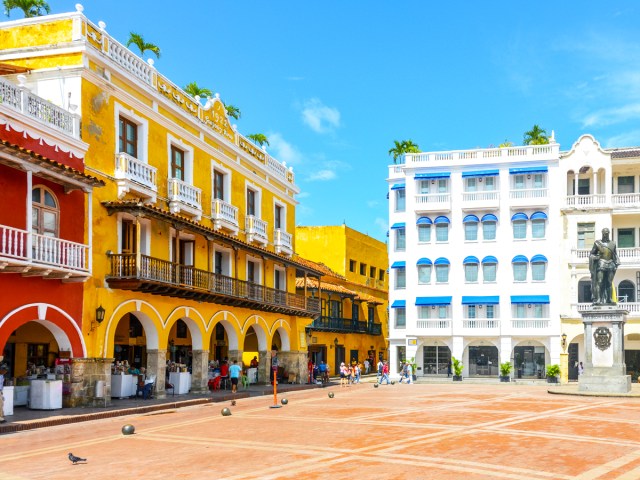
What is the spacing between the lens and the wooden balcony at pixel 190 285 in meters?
24.8

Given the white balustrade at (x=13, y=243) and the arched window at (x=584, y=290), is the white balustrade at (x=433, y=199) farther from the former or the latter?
the white balustrade at (x=13, y=243)

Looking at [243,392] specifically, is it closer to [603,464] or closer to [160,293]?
[160,293]

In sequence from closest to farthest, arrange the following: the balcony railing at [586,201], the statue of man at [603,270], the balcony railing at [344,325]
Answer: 1. the statue of man at [603,270]
2. the balcony railing at [586,201]
3. the balcony railing at [344,325]

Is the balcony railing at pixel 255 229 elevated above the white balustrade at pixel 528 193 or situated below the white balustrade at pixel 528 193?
below

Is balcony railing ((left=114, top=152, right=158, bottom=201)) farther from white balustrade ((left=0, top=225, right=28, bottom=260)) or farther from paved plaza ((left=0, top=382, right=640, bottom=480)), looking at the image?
paved plaza ((left=0, top=382, right=640, bottom=480))

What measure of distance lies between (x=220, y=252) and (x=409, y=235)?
68.1 feet

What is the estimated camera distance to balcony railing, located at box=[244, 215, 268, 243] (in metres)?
36.6

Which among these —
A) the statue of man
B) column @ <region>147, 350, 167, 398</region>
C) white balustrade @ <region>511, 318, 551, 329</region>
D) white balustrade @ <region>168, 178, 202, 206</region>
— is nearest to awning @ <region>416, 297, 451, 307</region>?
white balustrade @ <region>511, 318, 551, 329</region>

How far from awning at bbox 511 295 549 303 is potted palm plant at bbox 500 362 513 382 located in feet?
13.6

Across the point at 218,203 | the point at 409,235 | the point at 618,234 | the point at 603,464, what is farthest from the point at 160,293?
the point at 618,234

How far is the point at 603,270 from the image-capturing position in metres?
33.0

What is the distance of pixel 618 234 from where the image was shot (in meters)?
49.4

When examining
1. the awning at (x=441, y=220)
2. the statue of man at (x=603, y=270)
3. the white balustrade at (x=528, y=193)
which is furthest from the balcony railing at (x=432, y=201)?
the statue of man at (x=603, y=270)

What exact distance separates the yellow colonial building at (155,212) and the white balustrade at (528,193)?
712 inches
